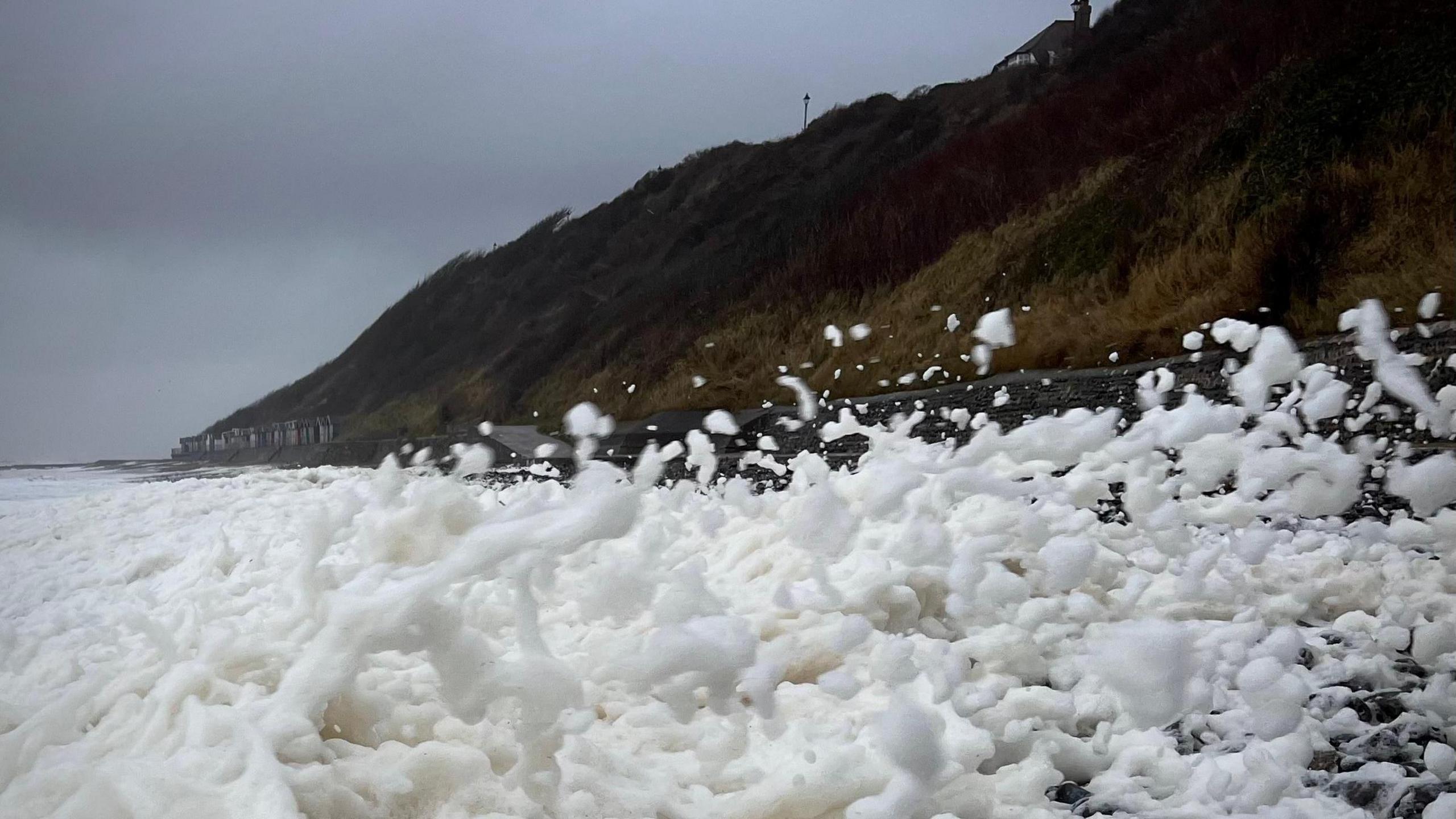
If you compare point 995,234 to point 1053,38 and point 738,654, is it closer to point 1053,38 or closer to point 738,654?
point 1053,38

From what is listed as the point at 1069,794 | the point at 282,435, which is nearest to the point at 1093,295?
the point at 1069,794

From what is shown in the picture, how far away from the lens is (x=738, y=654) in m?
0.70

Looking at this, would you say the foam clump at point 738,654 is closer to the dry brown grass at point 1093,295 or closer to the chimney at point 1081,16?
the dry brown grass at point 1093,295

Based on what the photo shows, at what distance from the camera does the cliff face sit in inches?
60.9

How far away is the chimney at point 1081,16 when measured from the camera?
193 centimetres

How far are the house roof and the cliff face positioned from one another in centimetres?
5

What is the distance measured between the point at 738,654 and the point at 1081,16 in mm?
1774

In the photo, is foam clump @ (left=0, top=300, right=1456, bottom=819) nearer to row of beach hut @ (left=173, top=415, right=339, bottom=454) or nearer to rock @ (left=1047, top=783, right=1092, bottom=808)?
rock @ (left=1047, top=783, right=1092, bottom=808)

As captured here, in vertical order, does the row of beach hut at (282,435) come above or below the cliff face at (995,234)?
below

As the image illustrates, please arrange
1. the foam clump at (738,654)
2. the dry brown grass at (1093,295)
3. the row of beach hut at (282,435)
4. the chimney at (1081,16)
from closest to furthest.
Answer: the foam clump at (738,654) < the dry brown grass at (1093,295) < the row of beach hut at (282,435) < the chimney at (1081,16)

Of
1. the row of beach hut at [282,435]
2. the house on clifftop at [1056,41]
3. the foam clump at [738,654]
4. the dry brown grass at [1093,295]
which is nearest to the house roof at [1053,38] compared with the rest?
the house on clifftop at [1056,41]

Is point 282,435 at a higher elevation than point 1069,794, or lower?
higher

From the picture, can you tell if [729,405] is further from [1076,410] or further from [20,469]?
[20,469]

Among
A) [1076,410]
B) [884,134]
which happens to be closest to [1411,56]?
[1076,410]
